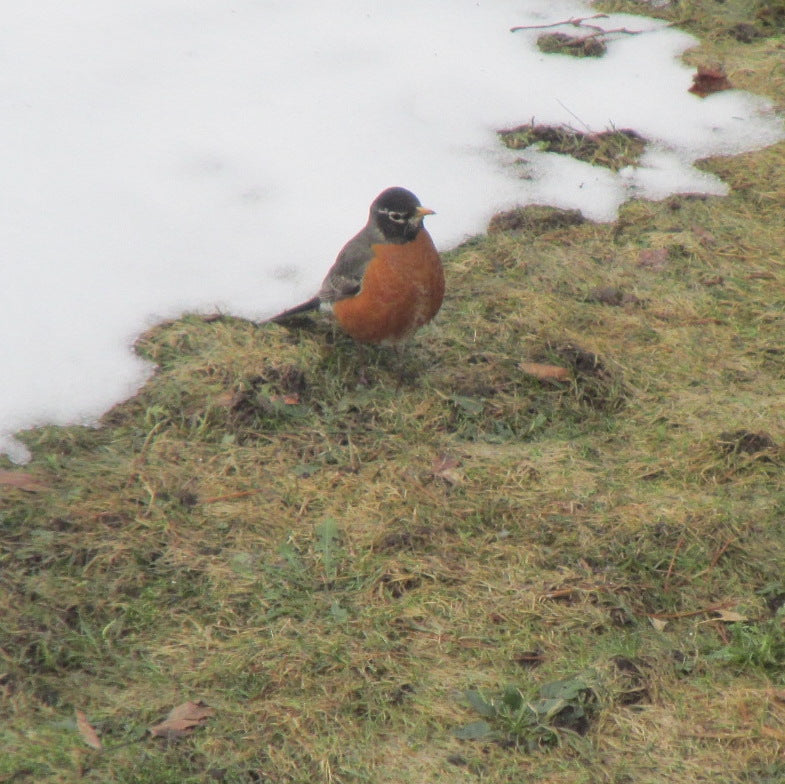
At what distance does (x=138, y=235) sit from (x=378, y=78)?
2.13 meters

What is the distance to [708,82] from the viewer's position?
6.64m

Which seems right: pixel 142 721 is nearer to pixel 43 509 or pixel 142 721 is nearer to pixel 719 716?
pixel 43 509

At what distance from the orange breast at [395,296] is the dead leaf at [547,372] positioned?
53 centimetres

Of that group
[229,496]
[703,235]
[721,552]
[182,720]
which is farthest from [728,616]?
[703,235]

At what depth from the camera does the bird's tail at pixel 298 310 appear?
4.81 meters

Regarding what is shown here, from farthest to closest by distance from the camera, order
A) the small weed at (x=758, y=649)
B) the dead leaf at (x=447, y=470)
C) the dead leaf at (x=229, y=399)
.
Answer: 1. the dead leaf at (x=229, y=399)
2. the dead leaf at (x=447, y=470)
3. the small weed at (x=758, y=649)

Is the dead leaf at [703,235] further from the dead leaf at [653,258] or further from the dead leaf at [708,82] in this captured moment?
the dead leaf at [708,82]

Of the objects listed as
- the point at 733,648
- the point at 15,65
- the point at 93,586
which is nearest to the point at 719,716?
the point at 733,648

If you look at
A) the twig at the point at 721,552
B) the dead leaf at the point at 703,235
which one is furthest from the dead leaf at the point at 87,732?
the dead leaf at the point at 703,235

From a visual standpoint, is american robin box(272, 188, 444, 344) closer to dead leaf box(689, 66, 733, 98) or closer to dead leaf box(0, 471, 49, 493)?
dead leaf box(0, 471, 49, 493)

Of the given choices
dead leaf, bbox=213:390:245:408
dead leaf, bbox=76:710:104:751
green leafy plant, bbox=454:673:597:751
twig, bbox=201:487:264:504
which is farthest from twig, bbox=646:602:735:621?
dead leaf, bbox=213:390:245:408

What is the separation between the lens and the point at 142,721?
304 centimetres

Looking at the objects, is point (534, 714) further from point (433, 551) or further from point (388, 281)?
point (388, 281)

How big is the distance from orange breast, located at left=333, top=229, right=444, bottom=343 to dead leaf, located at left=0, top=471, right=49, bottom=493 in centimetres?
151
